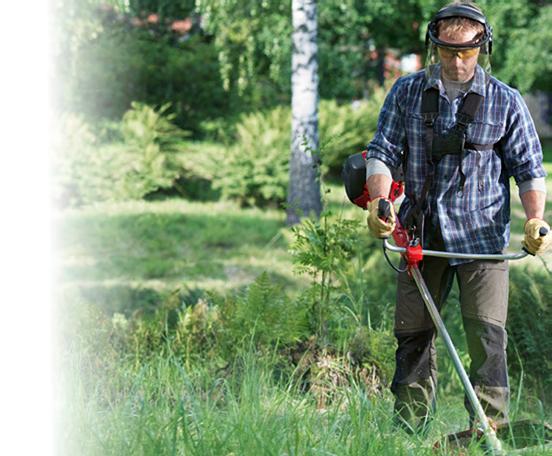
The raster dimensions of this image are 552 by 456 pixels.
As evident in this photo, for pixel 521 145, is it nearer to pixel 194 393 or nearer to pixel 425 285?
pixel 425 285

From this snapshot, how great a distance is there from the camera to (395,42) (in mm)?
18453

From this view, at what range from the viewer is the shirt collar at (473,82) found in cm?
345

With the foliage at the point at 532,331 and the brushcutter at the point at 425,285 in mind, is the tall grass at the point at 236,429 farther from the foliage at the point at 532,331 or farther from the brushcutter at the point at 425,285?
the foliage at the point at 532,331

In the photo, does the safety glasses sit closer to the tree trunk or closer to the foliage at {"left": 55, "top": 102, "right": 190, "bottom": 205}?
the tree trunk

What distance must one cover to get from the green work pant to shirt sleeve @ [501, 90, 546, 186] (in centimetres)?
30

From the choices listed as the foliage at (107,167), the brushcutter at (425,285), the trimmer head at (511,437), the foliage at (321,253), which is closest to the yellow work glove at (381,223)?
the brushcutter at (425,285)

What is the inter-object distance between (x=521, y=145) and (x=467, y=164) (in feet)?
0.58

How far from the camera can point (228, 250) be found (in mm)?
10398

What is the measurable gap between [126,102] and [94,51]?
93cm

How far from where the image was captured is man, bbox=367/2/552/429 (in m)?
3.44

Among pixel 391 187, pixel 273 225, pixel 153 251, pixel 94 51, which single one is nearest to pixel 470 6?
pixel 391 187

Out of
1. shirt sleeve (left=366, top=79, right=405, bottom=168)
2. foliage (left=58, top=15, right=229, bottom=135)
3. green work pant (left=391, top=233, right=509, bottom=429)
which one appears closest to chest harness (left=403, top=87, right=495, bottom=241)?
shirt sleeve (left=366, top=79, right=405, bottom=168)

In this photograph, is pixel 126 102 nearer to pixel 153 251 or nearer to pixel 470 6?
pixel 153 251
